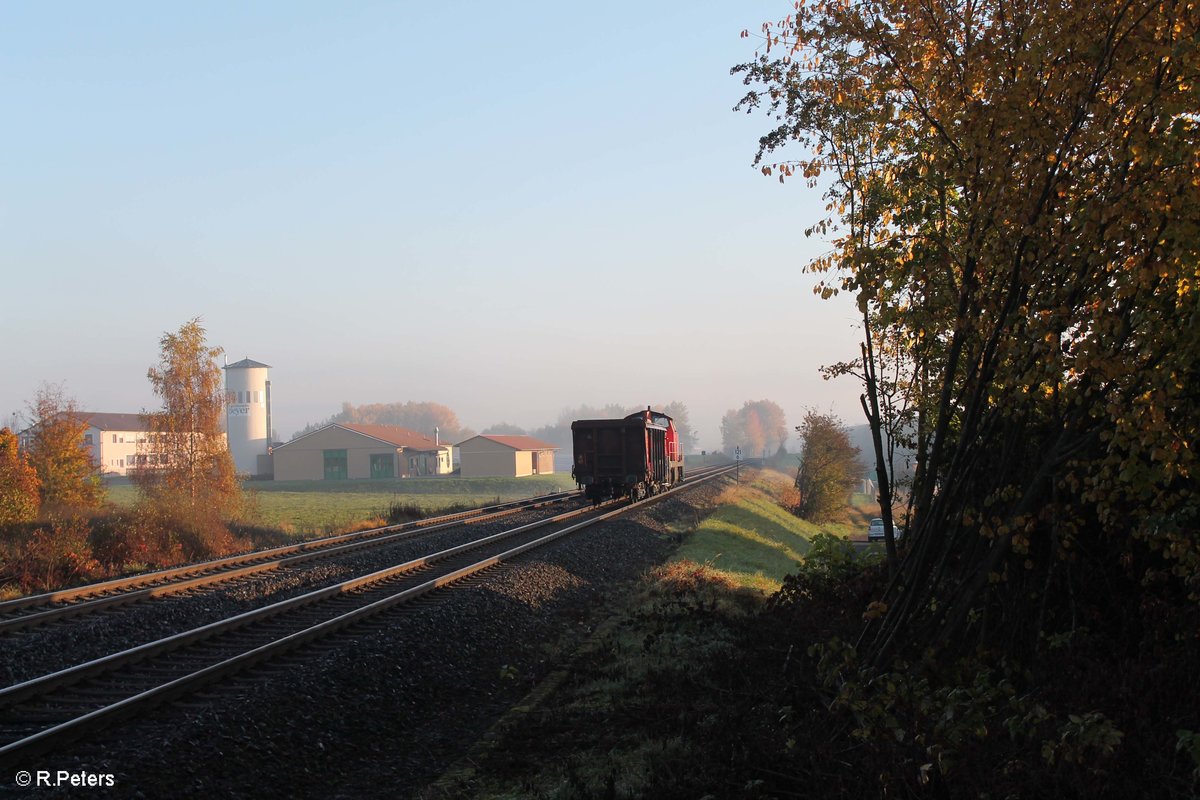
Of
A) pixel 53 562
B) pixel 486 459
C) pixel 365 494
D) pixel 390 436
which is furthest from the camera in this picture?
pixel 390 436

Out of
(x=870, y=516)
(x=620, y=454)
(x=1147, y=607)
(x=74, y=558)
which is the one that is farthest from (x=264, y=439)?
(x=1147, y=607)

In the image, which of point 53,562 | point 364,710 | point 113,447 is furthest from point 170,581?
point 113,447

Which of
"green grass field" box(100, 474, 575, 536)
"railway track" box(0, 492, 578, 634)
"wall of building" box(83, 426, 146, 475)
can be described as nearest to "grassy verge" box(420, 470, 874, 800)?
"railway track" box(0, 492, 578, 634)

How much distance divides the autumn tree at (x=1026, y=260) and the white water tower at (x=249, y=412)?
11560 cm

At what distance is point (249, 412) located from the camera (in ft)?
387

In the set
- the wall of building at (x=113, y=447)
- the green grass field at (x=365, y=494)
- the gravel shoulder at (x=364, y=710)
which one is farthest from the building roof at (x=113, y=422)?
the gravel shoulder at (x=364, y=710)

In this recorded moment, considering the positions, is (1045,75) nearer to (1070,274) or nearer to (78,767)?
(1070,274)

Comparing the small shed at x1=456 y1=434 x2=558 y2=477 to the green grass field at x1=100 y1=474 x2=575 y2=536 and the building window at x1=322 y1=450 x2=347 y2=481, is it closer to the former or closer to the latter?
the green grass field at x1=100 y1=474 x2=575 y2=536

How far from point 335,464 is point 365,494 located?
77.0 feet

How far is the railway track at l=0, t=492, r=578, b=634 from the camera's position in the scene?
1251 centimetres

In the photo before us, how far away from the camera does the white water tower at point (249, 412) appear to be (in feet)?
380

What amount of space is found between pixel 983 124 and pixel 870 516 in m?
70.2

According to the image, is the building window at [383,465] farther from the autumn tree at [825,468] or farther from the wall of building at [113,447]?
the autumn tree at [825,468]

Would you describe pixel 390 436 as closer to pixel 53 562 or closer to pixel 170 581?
pixel 53 562
